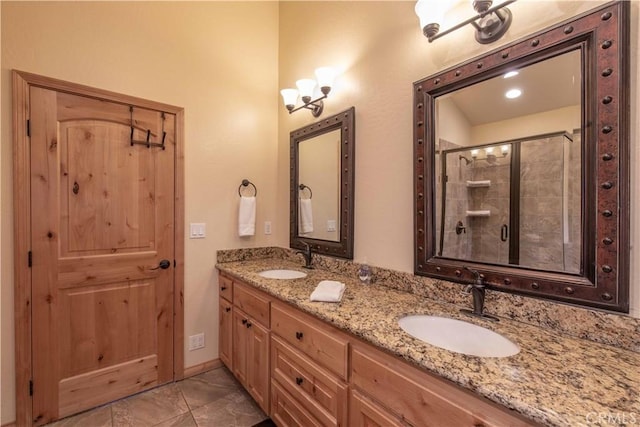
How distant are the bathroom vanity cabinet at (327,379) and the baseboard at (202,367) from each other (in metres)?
0.37

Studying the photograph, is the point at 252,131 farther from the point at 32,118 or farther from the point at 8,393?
the point at 8,393

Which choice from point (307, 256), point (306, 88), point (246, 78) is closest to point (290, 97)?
point (306, 88)

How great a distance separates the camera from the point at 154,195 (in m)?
2.10

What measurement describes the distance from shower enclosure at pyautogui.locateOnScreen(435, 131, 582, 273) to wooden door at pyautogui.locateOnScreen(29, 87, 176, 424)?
191 centimetres

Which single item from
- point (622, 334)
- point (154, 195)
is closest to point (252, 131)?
point (154, 195)

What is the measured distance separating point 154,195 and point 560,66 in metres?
2.36

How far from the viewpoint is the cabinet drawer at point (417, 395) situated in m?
0.74

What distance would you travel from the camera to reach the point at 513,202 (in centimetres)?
119

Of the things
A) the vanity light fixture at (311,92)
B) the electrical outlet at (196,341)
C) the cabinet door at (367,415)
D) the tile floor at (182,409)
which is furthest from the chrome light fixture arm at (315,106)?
the tile floor at (182,409)

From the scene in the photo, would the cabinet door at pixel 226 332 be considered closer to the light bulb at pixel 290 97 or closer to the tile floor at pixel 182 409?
the tile floor at pixel 182 409

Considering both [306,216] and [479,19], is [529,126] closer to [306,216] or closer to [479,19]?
[479,19]

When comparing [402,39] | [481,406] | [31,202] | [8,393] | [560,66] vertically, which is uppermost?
[402,39]

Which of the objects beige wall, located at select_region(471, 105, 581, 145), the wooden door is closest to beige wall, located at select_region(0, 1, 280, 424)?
the wooden door

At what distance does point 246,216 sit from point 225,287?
A: 0.60 metres
